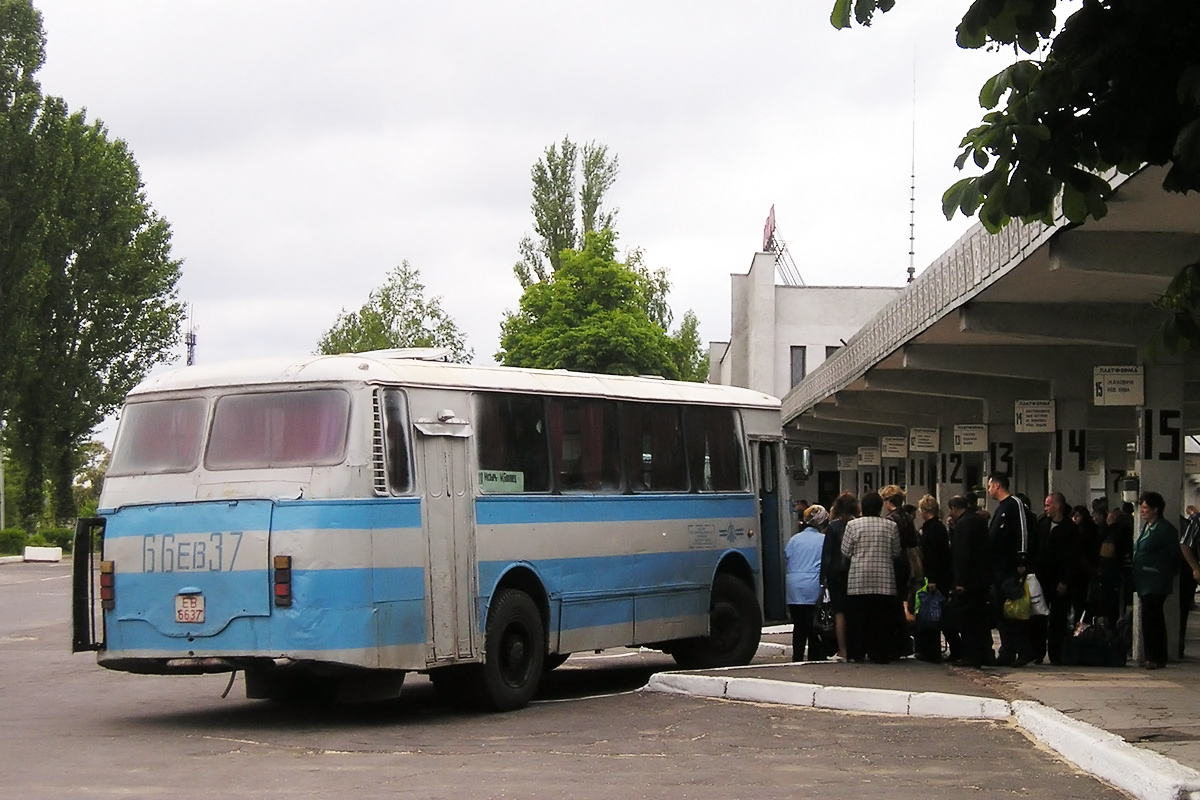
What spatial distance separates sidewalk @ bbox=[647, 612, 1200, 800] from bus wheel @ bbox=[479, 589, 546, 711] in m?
1.56

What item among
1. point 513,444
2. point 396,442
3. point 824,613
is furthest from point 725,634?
point 396,442

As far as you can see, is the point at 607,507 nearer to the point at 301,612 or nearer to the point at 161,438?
the point at 301,612

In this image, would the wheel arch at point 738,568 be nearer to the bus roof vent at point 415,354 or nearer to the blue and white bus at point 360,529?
the blue and white bus at point 360,529

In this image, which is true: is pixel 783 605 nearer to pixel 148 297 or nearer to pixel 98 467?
pixel 148 297

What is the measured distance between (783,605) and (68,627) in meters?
12.4

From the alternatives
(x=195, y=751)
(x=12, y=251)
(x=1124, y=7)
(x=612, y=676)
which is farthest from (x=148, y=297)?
(x=1124, y=7)

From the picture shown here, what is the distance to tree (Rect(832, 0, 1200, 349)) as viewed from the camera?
7.84 metres

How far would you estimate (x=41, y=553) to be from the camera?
58.2 metres

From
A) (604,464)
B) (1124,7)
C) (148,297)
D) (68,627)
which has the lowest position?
(68,627)

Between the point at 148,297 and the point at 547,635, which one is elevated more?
the point at 148,297

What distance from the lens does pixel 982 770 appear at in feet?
36.0

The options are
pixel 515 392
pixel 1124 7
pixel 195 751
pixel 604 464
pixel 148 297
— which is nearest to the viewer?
pixel 1124 7

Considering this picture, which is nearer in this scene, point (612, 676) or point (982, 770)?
point (982, 770)

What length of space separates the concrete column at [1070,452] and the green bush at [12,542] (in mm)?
43143
